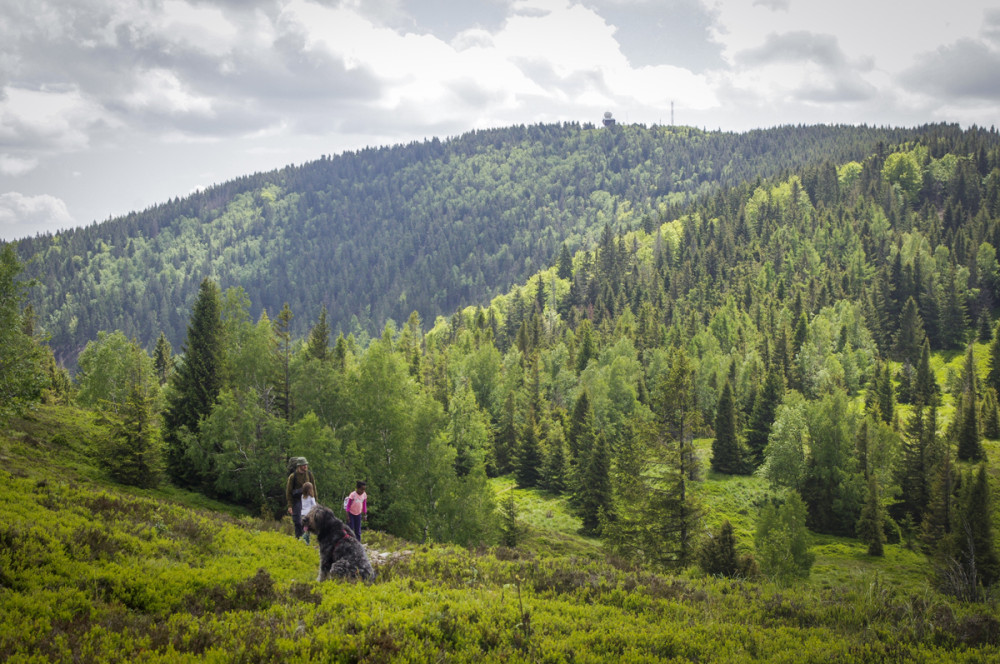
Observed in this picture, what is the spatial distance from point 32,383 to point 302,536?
45.6 ft

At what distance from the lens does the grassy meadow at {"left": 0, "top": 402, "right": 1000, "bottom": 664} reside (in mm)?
9039

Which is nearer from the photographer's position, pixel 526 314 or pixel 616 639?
pixel 616 639

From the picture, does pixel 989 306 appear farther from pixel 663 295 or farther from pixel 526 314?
pixel 526 314

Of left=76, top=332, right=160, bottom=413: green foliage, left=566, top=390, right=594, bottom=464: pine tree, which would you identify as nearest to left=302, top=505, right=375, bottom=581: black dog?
left=566, top=390, right=594, bottom=464: pine tree

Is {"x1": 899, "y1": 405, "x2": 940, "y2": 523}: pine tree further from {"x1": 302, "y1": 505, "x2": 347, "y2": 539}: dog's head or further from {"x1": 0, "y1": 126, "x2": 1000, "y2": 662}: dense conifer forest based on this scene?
{"x1": 302, "y1": 505, "x2": 347, "y2": 539}: dog's head

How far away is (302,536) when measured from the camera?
1911 centimetres

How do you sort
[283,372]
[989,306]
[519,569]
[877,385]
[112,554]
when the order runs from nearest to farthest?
1. [112,554]
2. [519,569]
3. [283,372]
4. [877,385]
5. [989,306]

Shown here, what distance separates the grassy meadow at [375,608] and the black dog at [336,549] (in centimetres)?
59

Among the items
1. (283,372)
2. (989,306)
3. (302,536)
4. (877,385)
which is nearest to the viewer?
(302,536)

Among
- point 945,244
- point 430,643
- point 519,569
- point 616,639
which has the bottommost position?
point 519,569

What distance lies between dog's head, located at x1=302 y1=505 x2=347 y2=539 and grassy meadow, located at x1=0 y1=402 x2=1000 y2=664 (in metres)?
1.14

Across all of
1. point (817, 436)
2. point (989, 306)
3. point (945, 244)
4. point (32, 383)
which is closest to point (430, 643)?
point (32, 383)

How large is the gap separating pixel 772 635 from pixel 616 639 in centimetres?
397

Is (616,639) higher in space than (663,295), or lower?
lower
